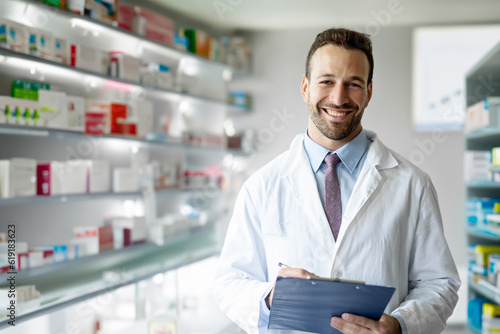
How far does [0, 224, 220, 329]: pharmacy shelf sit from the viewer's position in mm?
3518

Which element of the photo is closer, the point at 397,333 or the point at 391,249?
the point at 397,333

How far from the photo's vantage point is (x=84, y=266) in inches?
176

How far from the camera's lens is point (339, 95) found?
1588mm

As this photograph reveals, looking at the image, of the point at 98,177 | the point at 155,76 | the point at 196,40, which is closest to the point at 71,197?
the point at 98,177

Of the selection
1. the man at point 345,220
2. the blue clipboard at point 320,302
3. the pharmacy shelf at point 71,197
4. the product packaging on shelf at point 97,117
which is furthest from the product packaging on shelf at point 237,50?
the blue clipboard at point 320,302

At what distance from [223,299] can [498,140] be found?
3.53 meters

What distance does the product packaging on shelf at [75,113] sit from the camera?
151 inches

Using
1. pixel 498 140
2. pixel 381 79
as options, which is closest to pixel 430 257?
pixel 498 140

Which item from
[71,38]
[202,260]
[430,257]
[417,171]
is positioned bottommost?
[202,260]

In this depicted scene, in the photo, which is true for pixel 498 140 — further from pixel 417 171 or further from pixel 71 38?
pixel 71 38

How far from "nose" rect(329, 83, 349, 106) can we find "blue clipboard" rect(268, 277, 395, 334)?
535 mm

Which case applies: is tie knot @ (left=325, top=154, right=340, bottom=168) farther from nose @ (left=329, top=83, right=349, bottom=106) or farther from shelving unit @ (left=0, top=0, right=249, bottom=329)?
shelving unit @ (left=0, top=0, right=249, bottom=329)

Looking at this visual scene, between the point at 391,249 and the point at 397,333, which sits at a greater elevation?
the point at 391,249

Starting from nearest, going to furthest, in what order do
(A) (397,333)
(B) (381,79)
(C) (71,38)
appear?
(A) (397,333), (C) (71,38), (B) (381,79)
